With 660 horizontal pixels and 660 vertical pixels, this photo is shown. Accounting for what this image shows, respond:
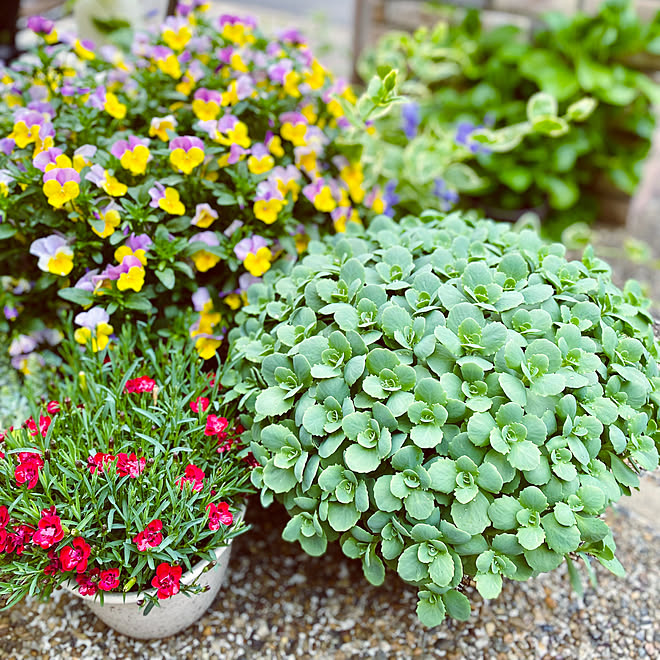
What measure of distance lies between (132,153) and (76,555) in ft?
2.96

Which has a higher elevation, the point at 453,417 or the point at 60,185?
the point at 60,185

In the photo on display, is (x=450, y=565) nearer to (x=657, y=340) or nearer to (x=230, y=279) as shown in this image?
(x=657, y=340)

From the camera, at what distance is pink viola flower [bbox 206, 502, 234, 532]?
1.25 meters

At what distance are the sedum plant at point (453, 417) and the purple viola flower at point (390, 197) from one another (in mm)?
734

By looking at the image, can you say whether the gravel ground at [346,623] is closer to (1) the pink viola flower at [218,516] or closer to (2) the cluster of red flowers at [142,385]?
(1) the pink viola flower at [218,516]

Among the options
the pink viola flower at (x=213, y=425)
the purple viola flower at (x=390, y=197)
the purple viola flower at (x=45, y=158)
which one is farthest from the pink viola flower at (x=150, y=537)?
the purple viola flower at (x=390, y=197)

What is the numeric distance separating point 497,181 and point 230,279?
1836 millimetres

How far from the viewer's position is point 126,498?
4.11 ft

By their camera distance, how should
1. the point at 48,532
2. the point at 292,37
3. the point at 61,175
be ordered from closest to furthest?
1. the point at 48,532
2. the point at 61,175
3. the point at 292,37

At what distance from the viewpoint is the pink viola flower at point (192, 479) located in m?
1.26

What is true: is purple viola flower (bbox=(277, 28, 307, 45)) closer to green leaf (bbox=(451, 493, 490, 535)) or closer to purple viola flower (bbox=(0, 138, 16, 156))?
purple viola flower (bbox=(0, 138, 16, 156))

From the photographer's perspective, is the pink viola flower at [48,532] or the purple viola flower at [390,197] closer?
the pink viola flower at [48,532]

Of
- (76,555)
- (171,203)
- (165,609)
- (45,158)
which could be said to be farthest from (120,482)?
(45,158)

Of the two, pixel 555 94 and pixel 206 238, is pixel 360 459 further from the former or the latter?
pixel 555 94
